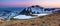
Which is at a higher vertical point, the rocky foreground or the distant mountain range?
the distant mountain range

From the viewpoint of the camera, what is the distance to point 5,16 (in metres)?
2.05

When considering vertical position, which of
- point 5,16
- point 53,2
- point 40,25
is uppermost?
point 53,2

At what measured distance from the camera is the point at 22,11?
2.05m

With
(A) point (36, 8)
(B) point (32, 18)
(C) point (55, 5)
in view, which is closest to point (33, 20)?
(B) point (32, 18)

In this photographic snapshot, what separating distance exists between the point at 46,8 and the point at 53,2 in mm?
120

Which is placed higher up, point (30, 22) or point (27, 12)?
point (27, 12)

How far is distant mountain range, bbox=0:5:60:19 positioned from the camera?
2.02 meters

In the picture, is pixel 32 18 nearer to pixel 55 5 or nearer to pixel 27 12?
pixel 27 12

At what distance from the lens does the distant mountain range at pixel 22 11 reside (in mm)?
2023

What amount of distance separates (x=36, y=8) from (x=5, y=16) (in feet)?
1.36

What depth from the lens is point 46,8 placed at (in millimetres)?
2025

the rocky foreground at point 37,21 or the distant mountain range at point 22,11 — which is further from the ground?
the distant mountain range at point 22,11

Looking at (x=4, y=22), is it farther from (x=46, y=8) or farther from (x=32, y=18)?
(x=46, y=8)

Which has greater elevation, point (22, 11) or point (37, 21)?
point (22, 11)
